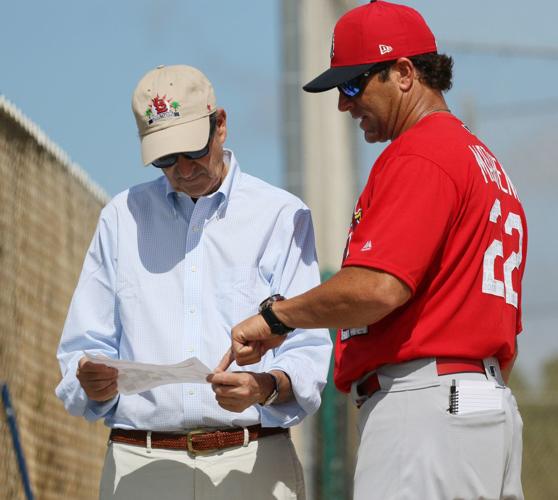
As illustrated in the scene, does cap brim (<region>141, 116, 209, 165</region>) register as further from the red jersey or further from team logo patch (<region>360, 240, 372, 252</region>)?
team logo patch (<region>360, 240, 372, 252</region>)

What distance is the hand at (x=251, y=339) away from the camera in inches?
140

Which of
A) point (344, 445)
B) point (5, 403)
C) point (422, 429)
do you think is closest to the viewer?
point (422, 429)

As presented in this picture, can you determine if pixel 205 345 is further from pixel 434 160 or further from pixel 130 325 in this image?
pixel 434 160

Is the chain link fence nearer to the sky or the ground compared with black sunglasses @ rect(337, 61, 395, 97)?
nearer to the ground

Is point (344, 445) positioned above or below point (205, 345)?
below

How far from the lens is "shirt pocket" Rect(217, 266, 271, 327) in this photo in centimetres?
395

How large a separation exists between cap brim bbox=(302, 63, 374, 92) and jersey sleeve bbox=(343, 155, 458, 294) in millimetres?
337

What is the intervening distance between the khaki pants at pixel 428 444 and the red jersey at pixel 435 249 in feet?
0.24

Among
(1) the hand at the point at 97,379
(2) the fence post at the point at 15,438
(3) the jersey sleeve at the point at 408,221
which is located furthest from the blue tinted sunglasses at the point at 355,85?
(2) the fence post at the point at 15,438

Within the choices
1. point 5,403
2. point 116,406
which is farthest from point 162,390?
point 5,403

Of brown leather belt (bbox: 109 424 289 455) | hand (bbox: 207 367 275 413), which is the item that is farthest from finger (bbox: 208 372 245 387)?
brown leather belt (bbox: 109 424 289 455)

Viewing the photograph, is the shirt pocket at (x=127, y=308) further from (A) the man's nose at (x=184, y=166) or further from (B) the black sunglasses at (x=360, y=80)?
(B) the black sunglasses at (x=360, y=80)

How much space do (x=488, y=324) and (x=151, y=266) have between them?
1135 millimetres

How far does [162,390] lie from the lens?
12.8 ft
